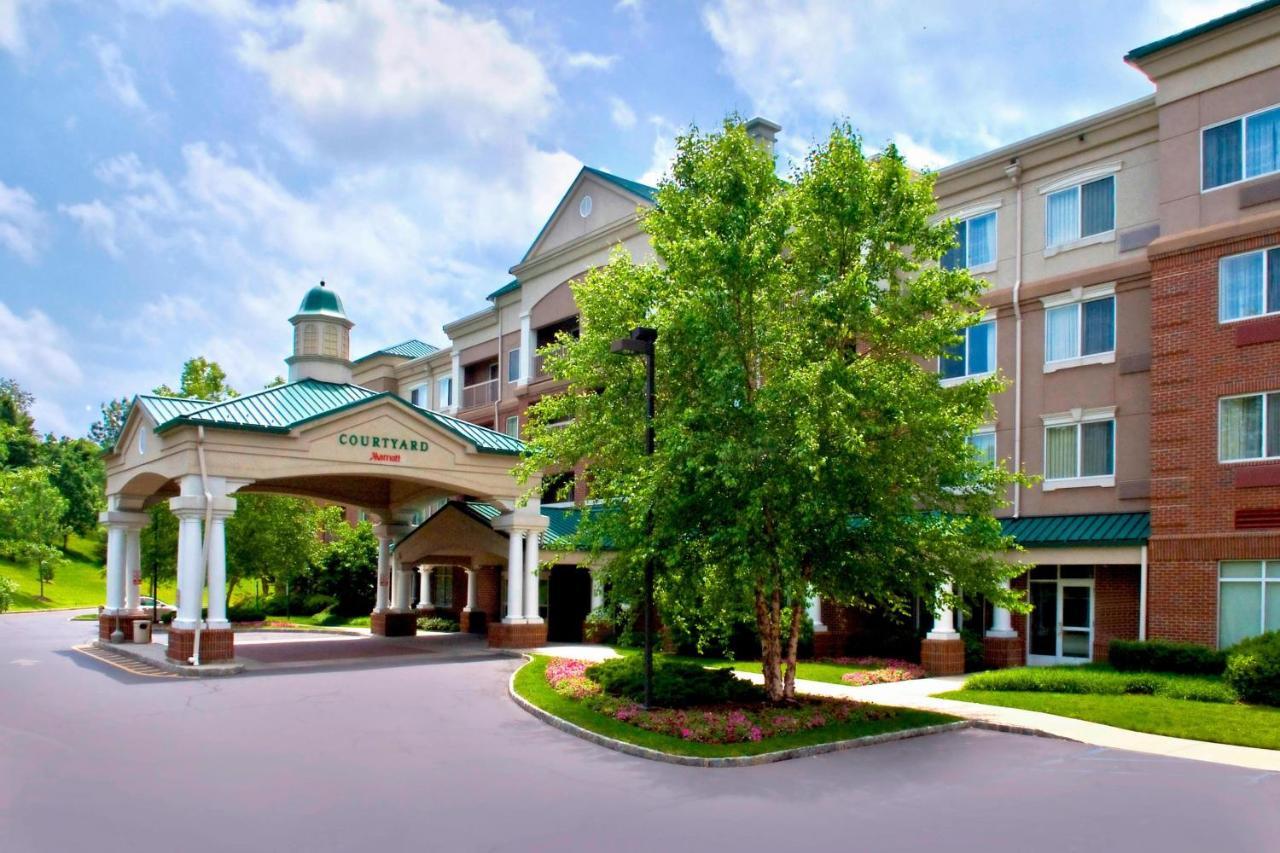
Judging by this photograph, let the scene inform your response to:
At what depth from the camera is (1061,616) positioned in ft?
78.7

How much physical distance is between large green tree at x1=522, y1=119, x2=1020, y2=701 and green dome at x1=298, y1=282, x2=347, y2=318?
1539 cm

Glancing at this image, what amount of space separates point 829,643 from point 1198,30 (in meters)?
16.0

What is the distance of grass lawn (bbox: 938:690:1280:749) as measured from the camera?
568 inches

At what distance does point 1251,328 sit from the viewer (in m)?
20.0

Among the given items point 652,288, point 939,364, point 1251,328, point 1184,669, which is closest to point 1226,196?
point 1251,328

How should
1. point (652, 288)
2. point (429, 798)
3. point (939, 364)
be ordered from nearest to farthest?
point (429, 798)
point (652, 288)
point (939, 364)

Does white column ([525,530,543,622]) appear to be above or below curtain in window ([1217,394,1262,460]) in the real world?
below

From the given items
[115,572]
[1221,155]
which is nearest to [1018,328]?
[1221,155]

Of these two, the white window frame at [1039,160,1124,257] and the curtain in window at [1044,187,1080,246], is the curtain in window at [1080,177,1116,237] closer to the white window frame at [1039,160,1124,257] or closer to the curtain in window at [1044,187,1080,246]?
the white window frame at [1039,160,1124,257]

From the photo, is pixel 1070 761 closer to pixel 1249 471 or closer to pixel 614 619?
pixel 614 619

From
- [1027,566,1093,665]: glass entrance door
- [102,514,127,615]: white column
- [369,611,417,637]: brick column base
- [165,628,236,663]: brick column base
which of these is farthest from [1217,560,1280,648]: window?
[102,514,127,615]: white column

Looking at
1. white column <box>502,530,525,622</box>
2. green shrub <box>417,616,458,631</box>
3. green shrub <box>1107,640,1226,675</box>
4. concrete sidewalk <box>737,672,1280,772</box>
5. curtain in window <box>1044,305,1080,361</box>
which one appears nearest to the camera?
concrete sidewalk <box>737,672,1280,772</box>

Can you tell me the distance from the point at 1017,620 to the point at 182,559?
19.3 metres

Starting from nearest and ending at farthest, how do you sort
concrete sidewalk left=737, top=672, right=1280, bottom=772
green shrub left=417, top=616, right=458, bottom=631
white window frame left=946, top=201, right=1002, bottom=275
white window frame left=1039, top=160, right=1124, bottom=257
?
1. concrete sidewalk left=737, top=672, right=1280, bottom=772
2. white window frame left=1039, top=160, right=1124, bottom=257
3. white window frame left=946, top=201, right=1002, bottom=275
4. green shrub left=417, top=616, right=458, bottom=631
